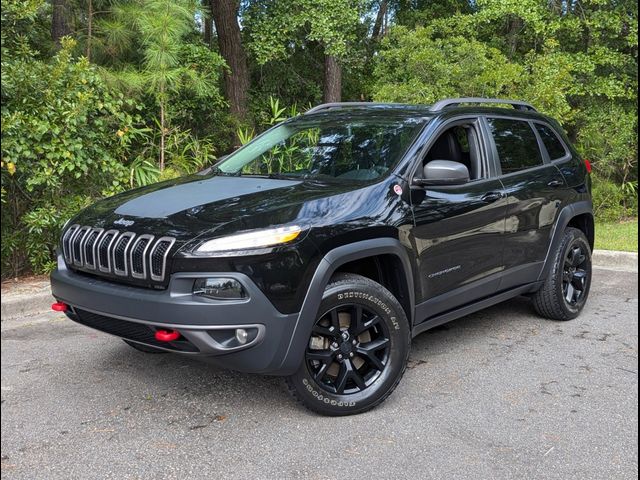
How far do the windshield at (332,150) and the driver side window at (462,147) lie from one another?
1.02 feet

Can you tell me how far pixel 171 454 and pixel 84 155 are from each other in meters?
3.87

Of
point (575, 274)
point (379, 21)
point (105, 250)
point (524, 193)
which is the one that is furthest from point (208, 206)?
point (379, 21)

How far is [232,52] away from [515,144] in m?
8.22

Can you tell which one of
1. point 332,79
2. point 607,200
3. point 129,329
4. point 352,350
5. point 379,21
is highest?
point 379,21

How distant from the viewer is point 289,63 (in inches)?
556

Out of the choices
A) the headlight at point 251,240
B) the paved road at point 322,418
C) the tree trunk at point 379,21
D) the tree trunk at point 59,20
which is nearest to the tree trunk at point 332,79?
the tree trunk at point 379,21

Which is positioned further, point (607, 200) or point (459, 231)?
point (607, 200)

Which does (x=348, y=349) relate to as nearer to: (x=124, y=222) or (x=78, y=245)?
(x=124, y=222)

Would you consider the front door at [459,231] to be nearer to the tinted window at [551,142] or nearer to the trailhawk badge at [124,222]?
the tinted window at [551,142]

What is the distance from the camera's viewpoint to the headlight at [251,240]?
3.05m

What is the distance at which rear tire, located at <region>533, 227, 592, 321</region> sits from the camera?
517 cm

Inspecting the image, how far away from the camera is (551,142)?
5.46 m

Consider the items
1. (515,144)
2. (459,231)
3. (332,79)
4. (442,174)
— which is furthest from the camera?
(332,79)

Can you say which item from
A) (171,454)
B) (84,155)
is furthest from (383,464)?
(84,155)
